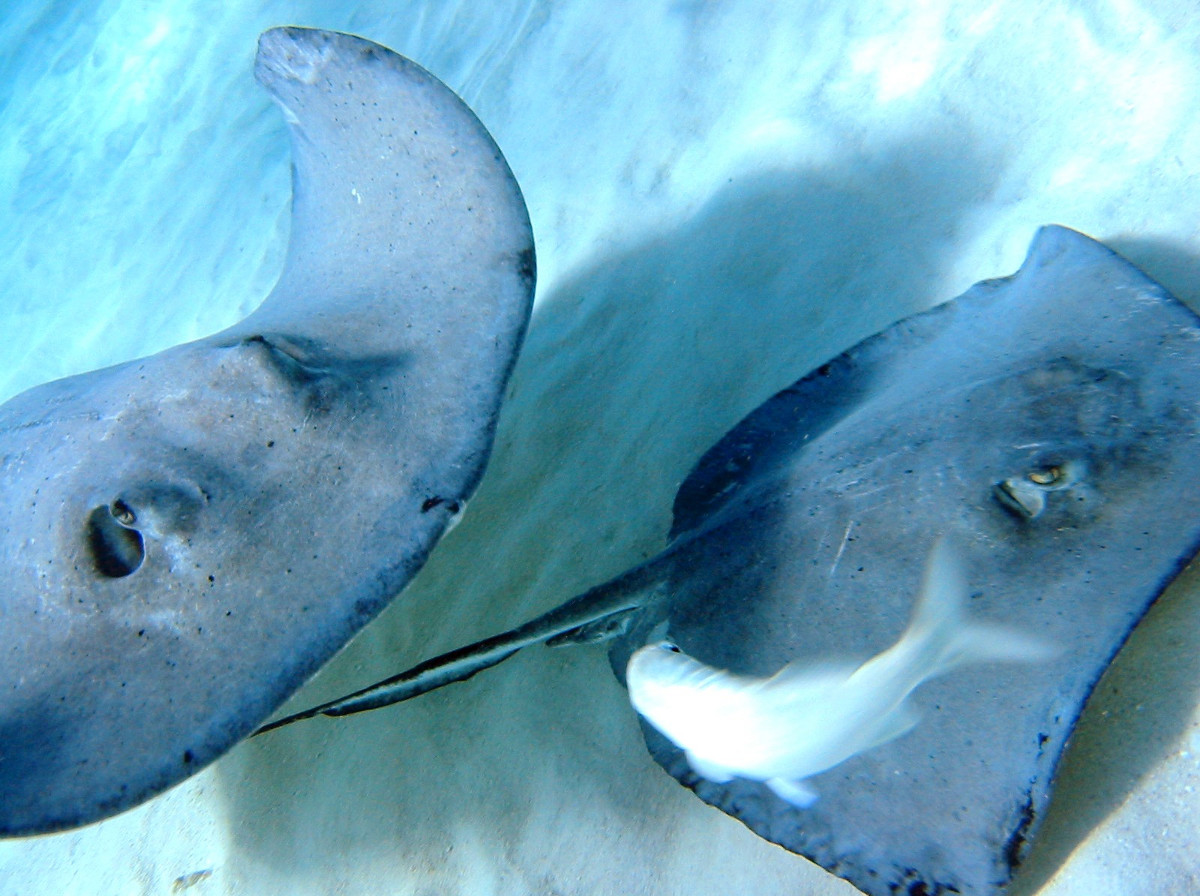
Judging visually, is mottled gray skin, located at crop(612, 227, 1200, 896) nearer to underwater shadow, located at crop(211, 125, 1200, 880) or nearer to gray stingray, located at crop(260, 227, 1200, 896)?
gray stingray, located at crop(260, 227, 1200, 896)

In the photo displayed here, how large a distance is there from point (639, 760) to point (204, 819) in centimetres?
239

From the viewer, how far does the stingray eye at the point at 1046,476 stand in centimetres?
224

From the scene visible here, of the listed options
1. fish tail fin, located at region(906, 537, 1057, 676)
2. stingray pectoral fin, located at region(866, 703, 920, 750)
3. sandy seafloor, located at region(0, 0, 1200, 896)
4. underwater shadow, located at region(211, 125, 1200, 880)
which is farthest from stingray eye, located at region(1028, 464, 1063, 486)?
underwater shadow, located at region(211, 125, 1200, 880)

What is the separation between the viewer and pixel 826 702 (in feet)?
7.30

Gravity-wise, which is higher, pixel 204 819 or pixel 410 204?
pixel 410 204

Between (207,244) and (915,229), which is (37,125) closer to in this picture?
(207,244)

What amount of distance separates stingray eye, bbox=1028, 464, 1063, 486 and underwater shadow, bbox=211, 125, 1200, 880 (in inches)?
59.0

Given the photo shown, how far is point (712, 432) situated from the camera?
3.68 m

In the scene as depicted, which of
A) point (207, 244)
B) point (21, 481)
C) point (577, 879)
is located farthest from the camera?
point (207, 244)

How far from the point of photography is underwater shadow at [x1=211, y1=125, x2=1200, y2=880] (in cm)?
323

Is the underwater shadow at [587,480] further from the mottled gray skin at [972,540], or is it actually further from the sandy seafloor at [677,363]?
the mottled gray skin at [972,540]

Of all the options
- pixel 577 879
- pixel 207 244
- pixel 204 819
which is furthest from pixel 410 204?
pixel 207 244

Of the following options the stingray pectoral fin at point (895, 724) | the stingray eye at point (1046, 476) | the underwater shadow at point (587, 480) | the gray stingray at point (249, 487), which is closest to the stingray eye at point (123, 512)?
the gray stingray at point (249, 487)

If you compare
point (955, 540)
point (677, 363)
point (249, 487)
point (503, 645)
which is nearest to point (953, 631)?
point (955, 540)
